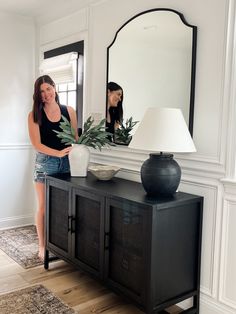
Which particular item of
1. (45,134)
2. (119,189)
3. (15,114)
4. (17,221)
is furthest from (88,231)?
(15,114)

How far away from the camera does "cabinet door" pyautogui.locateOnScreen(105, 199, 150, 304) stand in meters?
2.08

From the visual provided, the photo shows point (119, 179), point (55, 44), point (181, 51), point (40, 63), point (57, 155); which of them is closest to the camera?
point (181, 51)

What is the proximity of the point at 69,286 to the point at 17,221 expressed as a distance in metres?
1.69

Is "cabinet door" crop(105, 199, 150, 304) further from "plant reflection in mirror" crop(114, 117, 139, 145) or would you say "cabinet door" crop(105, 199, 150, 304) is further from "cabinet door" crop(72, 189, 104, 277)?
"plant reflection in mirror" crop(114, 117, 139, 145)

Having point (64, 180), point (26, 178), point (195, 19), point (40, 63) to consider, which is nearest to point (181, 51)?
point (195, 19)

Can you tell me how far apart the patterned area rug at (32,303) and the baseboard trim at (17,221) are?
157 cm

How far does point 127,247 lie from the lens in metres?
2.22

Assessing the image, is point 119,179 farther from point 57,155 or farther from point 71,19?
point 71,19

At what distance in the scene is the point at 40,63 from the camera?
4102mm

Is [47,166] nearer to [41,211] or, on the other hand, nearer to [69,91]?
[41,211]

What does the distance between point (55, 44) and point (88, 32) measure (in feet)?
2.11

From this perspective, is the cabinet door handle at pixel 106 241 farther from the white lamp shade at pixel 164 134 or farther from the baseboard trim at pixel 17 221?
the baseboard trim at pixel 17 221

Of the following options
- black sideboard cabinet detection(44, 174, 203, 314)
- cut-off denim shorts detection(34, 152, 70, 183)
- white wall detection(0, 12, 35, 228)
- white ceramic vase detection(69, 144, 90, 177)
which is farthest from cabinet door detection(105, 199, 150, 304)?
white wall detection(0, 12, 35, 228)

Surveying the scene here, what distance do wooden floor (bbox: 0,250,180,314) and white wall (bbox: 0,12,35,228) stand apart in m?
1.01
